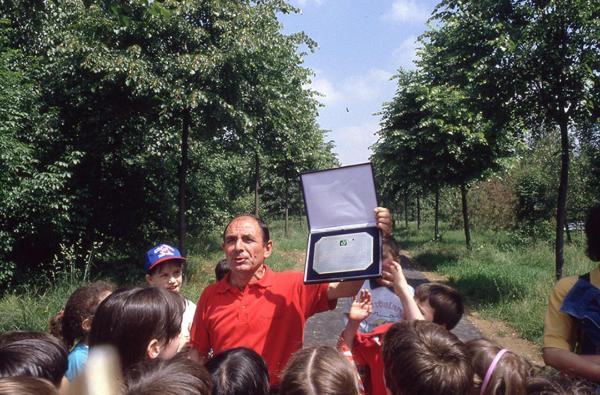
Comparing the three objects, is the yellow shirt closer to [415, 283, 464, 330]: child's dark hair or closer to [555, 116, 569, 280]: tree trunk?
[415, 283, 464, 330]: child's dark hair

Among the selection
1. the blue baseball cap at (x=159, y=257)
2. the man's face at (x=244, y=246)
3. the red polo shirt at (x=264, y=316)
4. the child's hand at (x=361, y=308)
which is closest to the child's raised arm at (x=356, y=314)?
the child's hand at (x=361, y=308)

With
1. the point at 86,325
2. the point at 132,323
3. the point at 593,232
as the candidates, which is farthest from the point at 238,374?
the point at 593,232

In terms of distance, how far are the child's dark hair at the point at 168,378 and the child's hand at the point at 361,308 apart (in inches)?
34.1

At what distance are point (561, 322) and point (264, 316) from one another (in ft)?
4.93

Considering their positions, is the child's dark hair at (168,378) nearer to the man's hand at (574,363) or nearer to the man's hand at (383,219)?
the man's hand at (383,219)

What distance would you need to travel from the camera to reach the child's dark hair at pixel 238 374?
206cm

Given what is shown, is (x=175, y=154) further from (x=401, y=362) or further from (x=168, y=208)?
(x=401, y=362)

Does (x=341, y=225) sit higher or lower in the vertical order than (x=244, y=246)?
higher

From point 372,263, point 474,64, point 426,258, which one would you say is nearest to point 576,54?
point 474,64

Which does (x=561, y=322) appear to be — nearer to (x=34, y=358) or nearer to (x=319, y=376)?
(x=319, y=376)

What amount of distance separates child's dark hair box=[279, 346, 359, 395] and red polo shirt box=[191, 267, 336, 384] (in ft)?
2.41

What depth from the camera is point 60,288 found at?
8305mm

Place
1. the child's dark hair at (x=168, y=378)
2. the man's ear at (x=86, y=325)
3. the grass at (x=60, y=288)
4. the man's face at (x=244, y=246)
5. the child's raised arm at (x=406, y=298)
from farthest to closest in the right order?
the grass at (x=60, y=288), the man's ear at (x=86, y=325), the man's face at (x=244, y=246), the child's raised arm at (x=406, y=298), the child's dark hair at (x=168, y=378)

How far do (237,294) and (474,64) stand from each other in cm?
714
